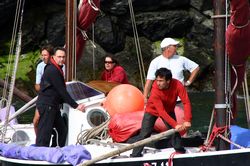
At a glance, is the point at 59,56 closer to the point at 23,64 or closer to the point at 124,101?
the point at 124,101

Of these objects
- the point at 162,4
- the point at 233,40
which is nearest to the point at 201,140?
the point at 233,40

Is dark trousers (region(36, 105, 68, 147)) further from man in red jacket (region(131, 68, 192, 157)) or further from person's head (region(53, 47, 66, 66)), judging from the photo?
man in red jacket (region(131, 68, 192, 157))

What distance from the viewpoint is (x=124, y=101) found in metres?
10.4

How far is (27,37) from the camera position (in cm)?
3503

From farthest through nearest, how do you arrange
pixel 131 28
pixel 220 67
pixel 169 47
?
1. pixel 131 28
2. pixel 169 47
3. pixel 220 67

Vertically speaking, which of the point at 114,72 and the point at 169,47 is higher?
the point at 169,47

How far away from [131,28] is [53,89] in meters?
→ 26.3

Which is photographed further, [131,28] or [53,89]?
[131,28]

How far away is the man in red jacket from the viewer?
A: 8609mm

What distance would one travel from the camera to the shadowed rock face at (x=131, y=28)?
34.8 meters

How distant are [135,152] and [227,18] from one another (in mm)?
2119

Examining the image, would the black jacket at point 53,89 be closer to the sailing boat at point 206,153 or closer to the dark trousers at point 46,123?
the dark trousers at point 46,123

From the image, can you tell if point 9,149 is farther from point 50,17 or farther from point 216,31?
point 50,17

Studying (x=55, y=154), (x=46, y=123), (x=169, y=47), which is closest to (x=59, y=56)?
(x=46, y=123)
